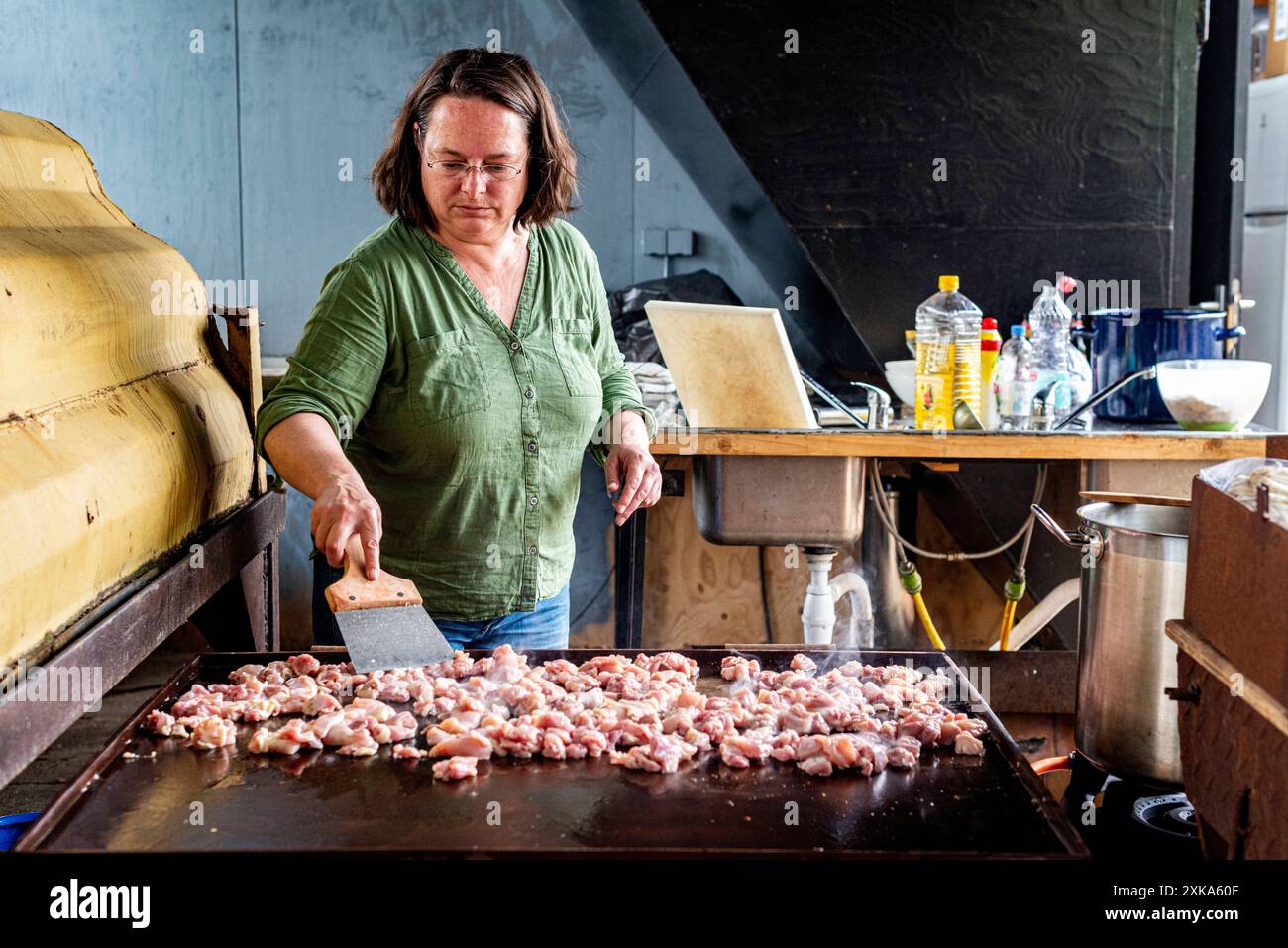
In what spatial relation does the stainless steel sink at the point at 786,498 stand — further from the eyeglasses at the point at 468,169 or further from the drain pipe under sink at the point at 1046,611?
the eyeglasses at the point at 468,169

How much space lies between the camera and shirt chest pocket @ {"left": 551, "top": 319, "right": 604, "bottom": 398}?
2.41m

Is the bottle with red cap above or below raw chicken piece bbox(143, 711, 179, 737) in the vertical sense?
above

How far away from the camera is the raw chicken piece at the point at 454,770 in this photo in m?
1.61

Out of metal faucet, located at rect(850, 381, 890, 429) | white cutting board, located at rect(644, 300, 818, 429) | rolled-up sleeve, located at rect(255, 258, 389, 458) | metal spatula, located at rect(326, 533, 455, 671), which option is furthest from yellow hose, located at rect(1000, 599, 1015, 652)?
metal spatula, located at rect(326, 533, 455, 671)

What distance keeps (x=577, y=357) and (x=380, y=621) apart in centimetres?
79

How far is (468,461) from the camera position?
2.28m

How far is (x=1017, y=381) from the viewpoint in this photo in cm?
361

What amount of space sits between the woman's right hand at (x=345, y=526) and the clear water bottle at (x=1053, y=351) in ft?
7.64

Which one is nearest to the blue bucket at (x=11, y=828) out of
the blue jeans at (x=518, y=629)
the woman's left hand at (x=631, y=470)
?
the blue jeans at (x=518, y=629)

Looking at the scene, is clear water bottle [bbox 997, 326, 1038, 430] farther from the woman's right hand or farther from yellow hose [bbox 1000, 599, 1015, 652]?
the woman's right hand

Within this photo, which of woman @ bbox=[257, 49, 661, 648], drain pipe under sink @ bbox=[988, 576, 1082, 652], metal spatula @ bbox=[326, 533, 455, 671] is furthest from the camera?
drain pipe under sink @ bbox=[988, 576, 1082, 652]

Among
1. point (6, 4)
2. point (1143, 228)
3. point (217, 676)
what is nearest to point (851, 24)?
point (1143, 228)

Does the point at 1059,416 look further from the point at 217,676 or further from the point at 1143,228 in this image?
the point at 217,676

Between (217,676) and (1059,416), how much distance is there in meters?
2.51
